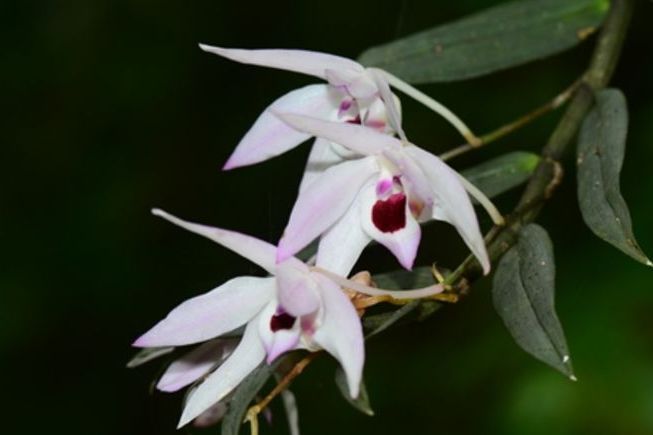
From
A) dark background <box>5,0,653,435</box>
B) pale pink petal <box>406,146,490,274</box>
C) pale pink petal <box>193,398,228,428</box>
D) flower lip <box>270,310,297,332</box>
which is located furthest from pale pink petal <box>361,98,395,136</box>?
dark background <box>5,0,653,435</box>

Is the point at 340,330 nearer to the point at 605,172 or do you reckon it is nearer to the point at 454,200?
the point at 454,200

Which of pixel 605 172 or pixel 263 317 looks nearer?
pixel 263 317

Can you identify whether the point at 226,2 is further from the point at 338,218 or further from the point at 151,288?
the point at 338,218

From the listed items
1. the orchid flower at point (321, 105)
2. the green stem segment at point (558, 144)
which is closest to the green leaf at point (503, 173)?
the green stem segment at point (558, 144)

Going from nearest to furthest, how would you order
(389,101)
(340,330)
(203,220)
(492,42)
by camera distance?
(340,330), (389,101), (492,42), (203,220)

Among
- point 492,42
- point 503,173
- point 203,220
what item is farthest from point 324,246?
point 203,220

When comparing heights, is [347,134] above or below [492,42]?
above

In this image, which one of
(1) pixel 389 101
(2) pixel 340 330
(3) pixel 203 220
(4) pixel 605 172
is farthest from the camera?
(3) pixel 203 220
